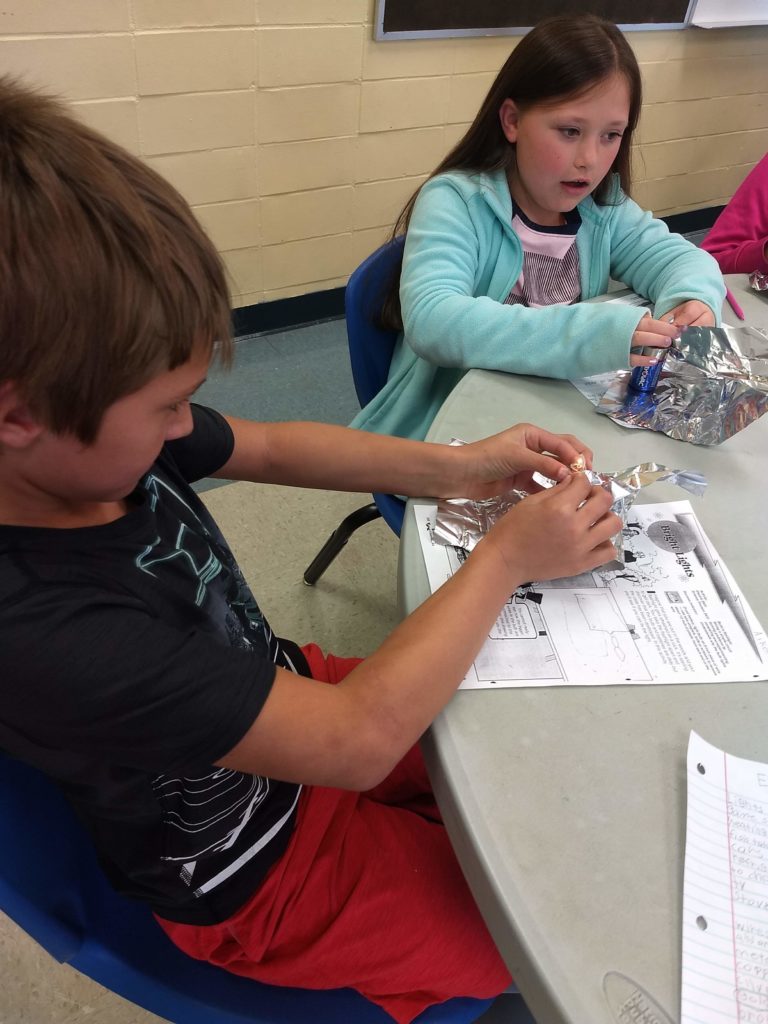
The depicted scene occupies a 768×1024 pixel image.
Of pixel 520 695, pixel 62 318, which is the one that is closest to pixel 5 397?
pixel 62 318

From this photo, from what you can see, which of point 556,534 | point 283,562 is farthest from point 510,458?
point 283,562

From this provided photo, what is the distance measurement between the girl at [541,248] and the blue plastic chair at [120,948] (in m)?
0.71

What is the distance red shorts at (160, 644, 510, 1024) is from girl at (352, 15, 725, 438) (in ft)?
1.99

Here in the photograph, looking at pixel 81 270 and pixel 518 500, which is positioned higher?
pixel 81 270

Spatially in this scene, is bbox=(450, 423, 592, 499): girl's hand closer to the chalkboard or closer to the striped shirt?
the striped shirt

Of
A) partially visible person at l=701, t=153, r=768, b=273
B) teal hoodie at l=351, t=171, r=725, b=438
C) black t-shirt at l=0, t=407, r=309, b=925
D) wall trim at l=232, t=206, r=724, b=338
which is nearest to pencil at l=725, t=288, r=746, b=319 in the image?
teal hoodie at l=351, t=171, r=725, b=438

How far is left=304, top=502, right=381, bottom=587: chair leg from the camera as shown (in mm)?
1453

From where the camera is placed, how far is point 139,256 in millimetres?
468

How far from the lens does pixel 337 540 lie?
1516mm

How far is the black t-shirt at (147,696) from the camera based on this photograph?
48 cm

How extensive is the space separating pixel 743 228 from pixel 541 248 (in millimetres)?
516

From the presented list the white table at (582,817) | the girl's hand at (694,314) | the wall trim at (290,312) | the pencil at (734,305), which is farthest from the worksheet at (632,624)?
the wall trim at (290,312)

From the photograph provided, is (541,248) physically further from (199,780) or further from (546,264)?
(199,780)

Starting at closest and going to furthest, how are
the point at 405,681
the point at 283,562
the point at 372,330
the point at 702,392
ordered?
the point at 405,681
the point at 702,392
the point at 372,330
the point at 283,562
